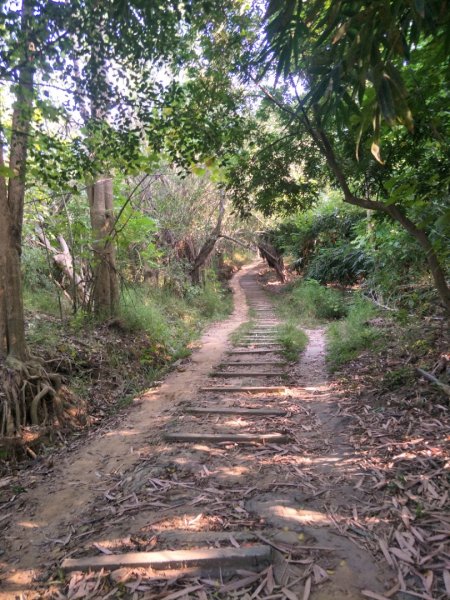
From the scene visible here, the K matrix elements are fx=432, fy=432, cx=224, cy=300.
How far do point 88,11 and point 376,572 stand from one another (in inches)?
175

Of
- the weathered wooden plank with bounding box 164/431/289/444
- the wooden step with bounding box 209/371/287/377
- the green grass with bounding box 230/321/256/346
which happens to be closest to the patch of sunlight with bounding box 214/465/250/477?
the weathered wooden plank with bounding box 164/431/289/444

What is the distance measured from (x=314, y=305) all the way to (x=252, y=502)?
12.0 m

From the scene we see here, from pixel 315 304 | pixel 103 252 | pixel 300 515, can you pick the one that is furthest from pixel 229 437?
pixel 315 304

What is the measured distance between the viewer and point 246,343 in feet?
30.5

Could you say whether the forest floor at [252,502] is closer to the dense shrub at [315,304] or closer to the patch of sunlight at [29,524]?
the patch of sunlight at [29,524]

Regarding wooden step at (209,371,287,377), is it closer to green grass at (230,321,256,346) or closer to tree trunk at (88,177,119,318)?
green grass at (230,321,256,346)

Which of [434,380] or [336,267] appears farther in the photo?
[336,267]

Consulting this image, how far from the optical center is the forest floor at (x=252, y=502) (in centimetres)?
231

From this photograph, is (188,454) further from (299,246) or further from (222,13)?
(299,246)

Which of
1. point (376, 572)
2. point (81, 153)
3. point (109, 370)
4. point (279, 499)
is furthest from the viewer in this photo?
point (109, 370)

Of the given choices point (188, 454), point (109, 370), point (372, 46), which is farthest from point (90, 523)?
point (109, 370)

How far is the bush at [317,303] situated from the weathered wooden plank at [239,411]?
8.83 metres

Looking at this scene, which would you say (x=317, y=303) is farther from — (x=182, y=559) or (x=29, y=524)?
(x=182, y=559)

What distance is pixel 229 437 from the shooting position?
4109mm
